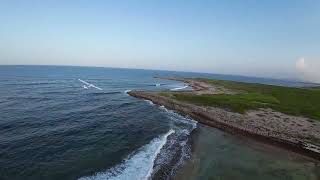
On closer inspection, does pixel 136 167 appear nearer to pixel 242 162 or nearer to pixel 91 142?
pixel 91 142

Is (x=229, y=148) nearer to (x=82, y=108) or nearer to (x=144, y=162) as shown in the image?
(x=144, y=162)

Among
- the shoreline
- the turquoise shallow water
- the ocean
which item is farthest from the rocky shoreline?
the ocean

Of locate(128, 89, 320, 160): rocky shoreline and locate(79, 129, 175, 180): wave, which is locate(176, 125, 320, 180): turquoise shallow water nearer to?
locate(128, 89, 320, 160): rocky shoreline

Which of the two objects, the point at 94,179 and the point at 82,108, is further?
the point at 82,108

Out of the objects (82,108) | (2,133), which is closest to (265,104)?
(82,108)

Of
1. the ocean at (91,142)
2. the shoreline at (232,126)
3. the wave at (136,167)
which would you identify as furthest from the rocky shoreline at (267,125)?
the wave at (136,167)

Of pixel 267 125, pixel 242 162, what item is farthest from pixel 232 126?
pixel 242 162

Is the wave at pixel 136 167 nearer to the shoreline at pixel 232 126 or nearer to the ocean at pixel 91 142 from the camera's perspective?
the ocean at pixel 91 142

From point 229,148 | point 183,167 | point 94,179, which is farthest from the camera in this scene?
A: point 229,148
